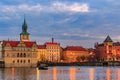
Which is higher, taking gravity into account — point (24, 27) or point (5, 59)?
point (24, 27)

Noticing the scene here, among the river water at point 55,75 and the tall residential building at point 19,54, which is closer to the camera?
the river water at point 55,75

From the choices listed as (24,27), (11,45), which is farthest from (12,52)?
(24,27)

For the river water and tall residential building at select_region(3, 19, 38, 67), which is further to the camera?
tall residential building at select_region(3, 19, 38, 67)

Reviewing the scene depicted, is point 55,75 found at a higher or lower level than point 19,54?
lower

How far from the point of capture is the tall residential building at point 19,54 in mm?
131000

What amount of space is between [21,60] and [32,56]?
174 inches

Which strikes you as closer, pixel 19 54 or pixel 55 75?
pixel 55 75

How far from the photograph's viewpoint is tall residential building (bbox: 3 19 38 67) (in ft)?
430

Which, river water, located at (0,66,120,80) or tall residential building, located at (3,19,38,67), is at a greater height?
tall residential building, located at (3,19,38,67)

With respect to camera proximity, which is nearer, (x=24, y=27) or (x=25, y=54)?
(x=25, y=54)

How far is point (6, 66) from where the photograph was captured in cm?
13062

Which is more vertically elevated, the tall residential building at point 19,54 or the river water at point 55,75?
the tall residential building at point 19,54

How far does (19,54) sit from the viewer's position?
435ft

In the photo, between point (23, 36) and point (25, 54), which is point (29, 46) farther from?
point (23, 36)
